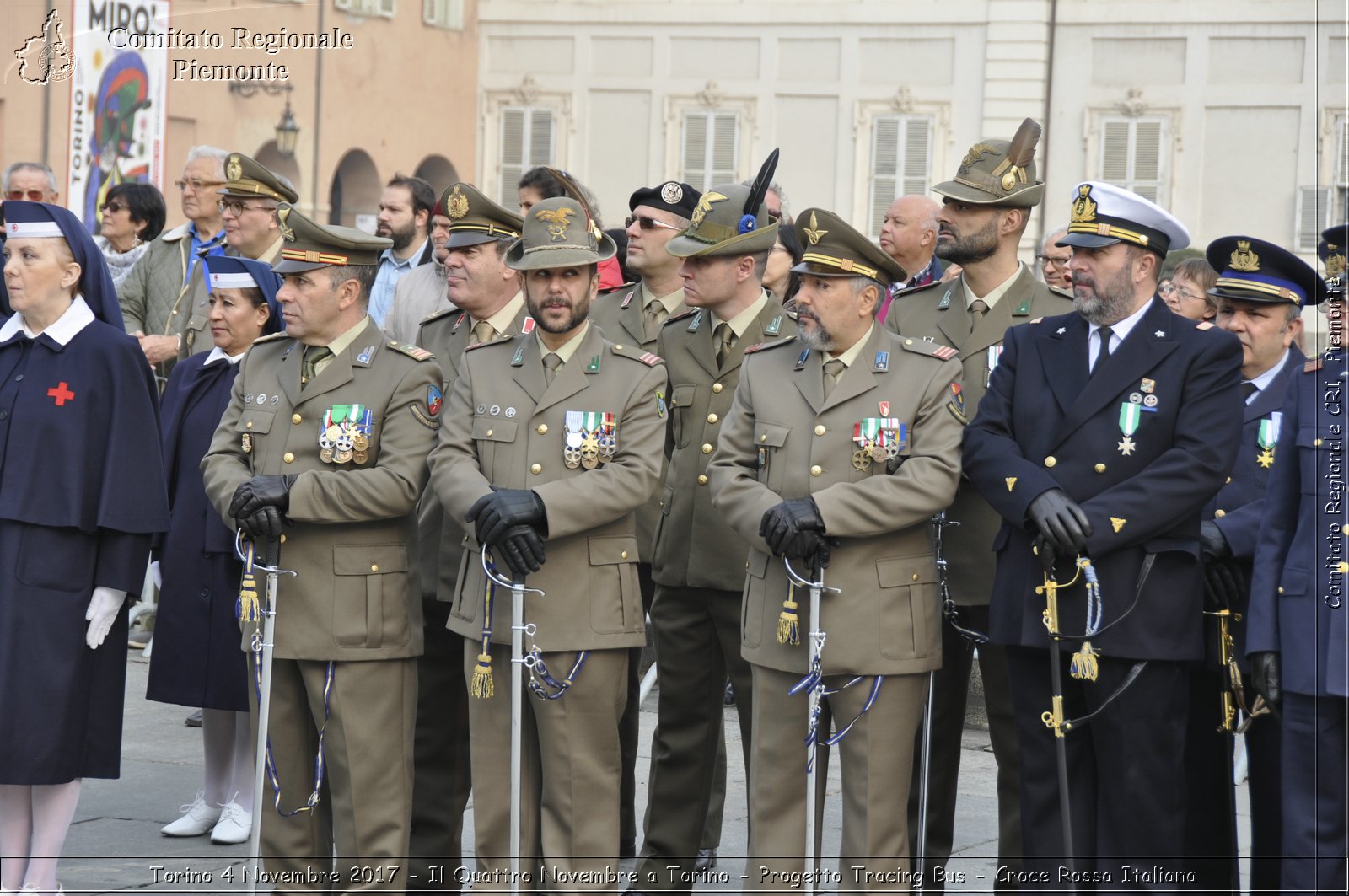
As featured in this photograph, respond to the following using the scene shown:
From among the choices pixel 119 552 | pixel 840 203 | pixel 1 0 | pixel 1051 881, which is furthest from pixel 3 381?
pixel 840 203

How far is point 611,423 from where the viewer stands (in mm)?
5391

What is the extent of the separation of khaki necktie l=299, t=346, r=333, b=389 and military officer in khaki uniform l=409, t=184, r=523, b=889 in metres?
0.45

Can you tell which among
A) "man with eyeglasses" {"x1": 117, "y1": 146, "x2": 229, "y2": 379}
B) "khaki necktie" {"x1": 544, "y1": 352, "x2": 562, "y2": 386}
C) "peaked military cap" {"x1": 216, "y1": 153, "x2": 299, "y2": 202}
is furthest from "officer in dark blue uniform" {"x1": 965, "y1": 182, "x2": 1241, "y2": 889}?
"man with eyeglasses" {"x1": 117, "y1": 146, "x2": 229, "y2": 379}

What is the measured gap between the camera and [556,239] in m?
5.47

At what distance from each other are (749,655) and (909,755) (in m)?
0.56

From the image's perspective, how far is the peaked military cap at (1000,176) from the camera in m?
5.82

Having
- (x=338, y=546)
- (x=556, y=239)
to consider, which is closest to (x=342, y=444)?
(x=338, y=546)

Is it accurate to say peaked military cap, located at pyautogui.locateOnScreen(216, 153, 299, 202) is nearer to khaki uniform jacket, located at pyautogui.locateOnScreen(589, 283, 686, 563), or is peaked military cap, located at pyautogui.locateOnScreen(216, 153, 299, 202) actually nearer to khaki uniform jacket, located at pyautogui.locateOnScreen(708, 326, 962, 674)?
khaki uniform jacket, located at pyautogui.locateOnScreen(589, 283, 686, 563)

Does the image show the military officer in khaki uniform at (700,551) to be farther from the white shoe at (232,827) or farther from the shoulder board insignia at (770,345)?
the white shoe at (232,827)

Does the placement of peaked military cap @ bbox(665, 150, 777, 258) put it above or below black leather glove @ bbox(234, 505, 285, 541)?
above

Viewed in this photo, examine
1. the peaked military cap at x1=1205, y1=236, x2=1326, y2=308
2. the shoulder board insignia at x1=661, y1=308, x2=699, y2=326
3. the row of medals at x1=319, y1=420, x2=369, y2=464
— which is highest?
the peaked military cap at x1=1205, y1=236, x2=1326, y2=308

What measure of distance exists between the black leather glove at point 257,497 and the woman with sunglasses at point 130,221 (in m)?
5.13

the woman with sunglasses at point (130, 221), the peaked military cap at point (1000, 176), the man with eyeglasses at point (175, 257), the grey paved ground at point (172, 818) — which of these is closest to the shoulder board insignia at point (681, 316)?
the peaked military cap at point (1000, 176)

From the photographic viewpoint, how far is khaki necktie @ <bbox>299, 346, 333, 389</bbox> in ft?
18.2
